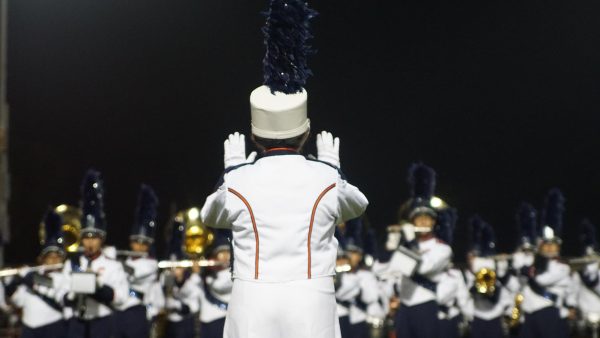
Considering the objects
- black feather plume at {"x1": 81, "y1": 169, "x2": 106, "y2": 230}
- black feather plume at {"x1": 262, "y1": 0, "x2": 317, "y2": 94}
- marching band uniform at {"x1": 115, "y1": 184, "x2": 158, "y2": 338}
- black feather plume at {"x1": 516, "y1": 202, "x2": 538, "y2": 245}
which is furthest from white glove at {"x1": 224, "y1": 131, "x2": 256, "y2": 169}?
black feather plume at {"x1": 516, "y1": 202, "x2": 538, "y2": 245}

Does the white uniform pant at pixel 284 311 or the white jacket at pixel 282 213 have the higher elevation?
the white jacket at pixel 282 213

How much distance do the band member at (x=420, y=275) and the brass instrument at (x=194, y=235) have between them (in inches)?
281

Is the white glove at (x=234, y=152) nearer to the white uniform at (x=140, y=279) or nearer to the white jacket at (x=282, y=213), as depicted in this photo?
the white jacket at (x=282, y=213)

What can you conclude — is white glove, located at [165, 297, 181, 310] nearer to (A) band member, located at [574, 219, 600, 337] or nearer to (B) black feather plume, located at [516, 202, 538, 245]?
(B) black feather plume, located at [516, 202, 538, 245]

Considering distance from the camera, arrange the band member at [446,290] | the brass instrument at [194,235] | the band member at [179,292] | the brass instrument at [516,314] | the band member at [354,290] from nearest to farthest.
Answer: the band member at [446,290]
the band member at [354,290]
the band member at [179,292]
the brass instrument at [516,314]
the brass instrument at [194,235]

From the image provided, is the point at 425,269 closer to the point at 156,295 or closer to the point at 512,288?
the point at 512,288

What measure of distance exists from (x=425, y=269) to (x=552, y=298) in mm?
4071

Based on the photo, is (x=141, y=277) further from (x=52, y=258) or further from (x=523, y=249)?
(x=523, y=249)

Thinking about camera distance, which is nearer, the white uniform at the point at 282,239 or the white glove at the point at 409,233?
the white uniform at the point at 282,239

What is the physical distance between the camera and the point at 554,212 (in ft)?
47.7

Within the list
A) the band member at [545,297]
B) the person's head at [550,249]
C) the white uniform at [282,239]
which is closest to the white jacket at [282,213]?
the white uniform at [282,239]

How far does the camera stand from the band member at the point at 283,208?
13.7ft

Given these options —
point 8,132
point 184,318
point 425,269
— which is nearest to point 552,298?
point 425,269

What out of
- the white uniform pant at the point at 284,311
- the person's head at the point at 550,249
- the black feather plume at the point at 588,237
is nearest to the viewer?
the white uniform pant at the point at 284,311
